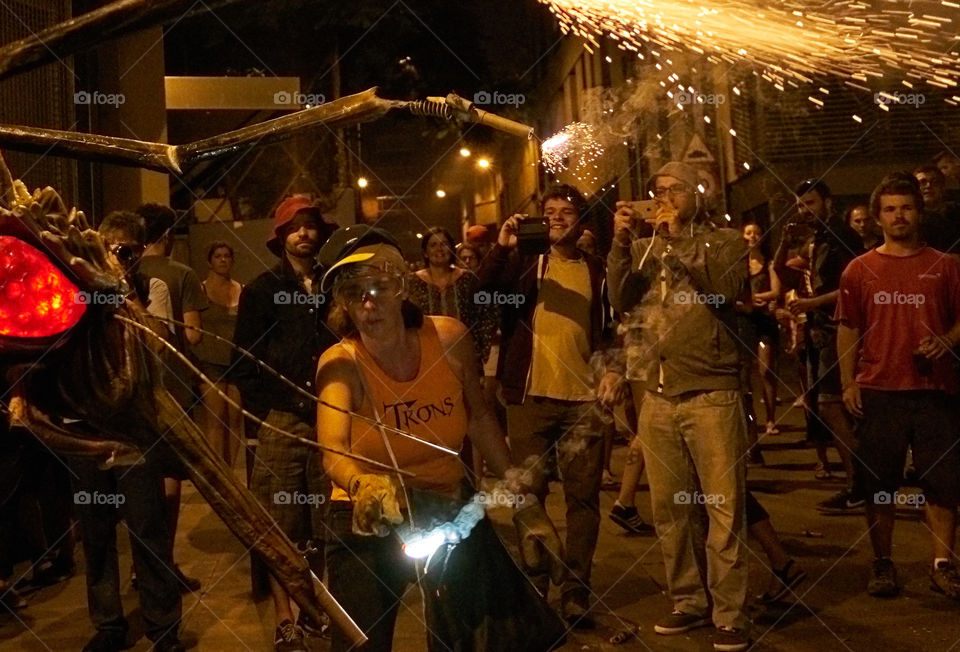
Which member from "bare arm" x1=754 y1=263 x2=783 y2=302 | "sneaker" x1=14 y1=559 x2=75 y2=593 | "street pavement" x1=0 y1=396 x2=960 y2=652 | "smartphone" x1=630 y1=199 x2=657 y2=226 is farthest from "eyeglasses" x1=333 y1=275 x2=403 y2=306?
"bare arm" x1=754 y1=263 x2=783 y2=302

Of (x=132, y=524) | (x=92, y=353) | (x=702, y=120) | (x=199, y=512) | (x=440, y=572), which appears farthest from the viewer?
(x=702, y=120)

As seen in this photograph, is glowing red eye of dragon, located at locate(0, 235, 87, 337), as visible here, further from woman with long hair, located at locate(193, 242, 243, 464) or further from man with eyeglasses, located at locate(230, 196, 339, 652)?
woman with long hair, located at locate(193, 242, 243, 464)

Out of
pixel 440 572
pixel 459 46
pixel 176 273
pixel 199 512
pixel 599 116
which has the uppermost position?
pixel 459 46

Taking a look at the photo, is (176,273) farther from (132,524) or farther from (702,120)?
(702,120)

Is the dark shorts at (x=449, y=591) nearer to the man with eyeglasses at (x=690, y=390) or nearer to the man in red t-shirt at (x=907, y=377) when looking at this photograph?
the man with eyeglasses at (x=690, y=390)

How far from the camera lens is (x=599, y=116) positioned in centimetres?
965

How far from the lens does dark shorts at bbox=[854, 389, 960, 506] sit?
572cm

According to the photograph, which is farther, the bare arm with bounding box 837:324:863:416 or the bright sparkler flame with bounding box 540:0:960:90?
the bare arm with bounding box 837:324:863:416

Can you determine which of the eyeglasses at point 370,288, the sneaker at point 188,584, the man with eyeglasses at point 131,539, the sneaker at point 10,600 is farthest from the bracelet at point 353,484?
the sneaker at point 10,600

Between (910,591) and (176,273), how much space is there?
4.43 metres

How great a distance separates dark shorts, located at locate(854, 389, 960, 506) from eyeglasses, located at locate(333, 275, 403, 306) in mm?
3499

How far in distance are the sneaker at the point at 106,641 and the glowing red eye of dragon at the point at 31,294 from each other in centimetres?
426

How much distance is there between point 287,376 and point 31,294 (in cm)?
386

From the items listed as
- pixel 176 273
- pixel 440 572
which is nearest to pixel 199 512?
pixel 176 273
